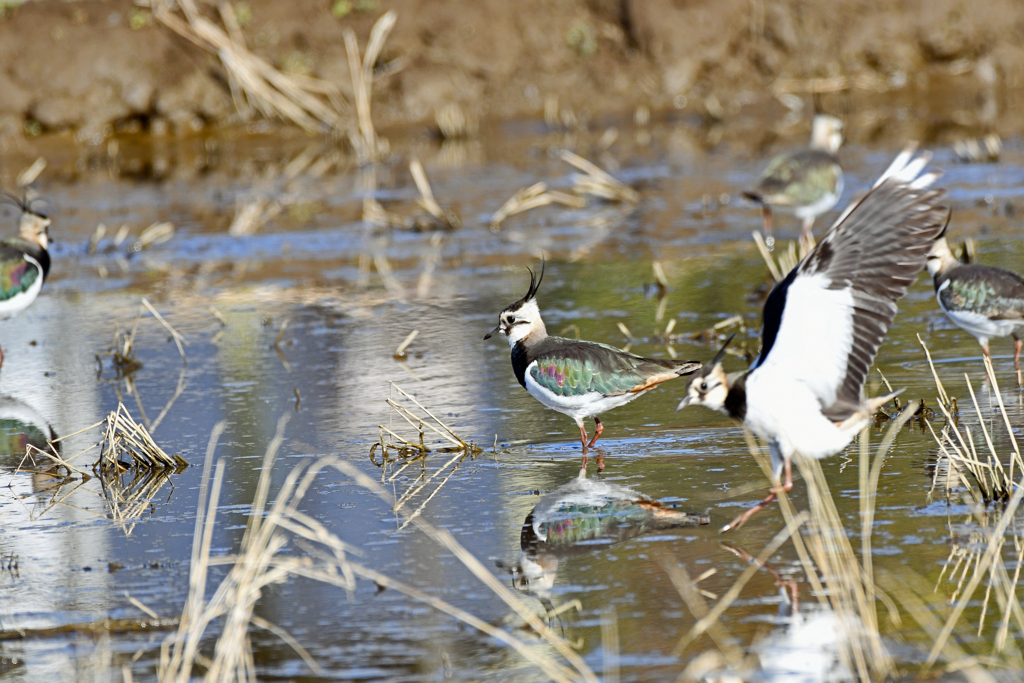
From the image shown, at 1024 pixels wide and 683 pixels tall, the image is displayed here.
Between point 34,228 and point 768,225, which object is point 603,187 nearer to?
point 768,225

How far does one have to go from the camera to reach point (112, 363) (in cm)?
1003

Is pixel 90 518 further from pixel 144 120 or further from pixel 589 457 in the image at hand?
pixel 144 120

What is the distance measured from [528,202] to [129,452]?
728cm

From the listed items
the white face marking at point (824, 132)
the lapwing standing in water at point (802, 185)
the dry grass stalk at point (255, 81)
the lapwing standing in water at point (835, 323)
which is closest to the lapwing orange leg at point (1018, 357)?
the lapwing standing in water at point (835, 323)

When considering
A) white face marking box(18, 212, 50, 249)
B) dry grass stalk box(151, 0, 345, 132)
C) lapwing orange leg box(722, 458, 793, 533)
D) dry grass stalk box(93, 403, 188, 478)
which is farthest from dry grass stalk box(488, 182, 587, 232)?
lapwing orange leg box(722, 458, 793, 533)

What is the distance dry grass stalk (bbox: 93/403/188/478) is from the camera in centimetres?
715

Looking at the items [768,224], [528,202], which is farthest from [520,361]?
[528,202]

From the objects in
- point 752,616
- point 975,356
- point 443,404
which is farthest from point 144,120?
point 752,616

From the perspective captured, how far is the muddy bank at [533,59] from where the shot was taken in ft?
70.4

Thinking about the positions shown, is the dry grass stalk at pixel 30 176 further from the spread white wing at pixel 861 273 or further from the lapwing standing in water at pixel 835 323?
the spread white wing at pixel 861 273

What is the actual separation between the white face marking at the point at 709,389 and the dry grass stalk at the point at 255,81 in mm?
14581

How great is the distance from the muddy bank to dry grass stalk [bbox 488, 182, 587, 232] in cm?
661

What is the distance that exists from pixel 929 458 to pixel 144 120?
59.6 feet

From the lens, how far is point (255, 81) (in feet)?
63.3
